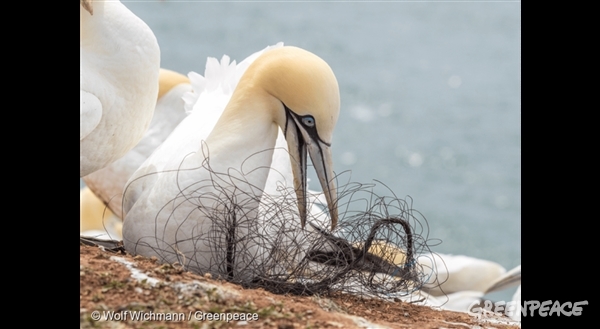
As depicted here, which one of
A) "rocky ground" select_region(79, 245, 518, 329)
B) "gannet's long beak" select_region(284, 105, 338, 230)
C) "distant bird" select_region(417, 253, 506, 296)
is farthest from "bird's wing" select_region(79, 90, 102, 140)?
"distant bird" select_region(417, 253, 506, 296)

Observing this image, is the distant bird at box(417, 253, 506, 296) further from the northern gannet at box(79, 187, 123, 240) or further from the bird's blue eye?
the bird's blue eye

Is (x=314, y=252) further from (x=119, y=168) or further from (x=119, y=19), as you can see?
(x=119, y=168)

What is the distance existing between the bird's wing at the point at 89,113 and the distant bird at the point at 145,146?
1991mm

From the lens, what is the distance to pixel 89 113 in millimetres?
3273

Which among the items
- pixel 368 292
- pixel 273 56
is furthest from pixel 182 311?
pixel 273 56

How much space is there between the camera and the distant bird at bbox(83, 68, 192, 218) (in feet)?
17.7

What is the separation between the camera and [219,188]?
2.99m

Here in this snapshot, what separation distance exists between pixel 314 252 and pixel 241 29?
1815 cm

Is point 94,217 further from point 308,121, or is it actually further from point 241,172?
point 308,121

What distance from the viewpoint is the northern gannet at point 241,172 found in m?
2.92
